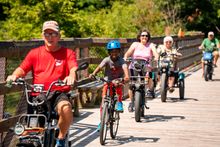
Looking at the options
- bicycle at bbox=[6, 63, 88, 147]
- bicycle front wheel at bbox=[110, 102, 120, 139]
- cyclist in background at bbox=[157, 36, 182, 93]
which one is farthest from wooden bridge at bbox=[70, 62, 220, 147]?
bicycle at bbox=[6, 63, 88, 147]

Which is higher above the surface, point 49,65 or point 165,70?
point 49,65

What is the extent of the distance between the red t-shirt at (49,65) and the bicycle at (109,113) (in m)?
1.89

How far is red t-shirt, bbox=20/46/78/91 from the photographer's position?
19.2 feet

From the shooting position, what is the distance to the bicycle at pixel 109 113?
25.2ft

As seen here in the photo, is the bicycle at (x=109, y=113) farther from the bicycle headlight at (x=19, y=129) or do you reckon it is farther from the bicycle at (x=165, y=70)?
the bicycle at (x=165, y=70)

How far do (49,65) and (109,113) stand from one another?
2.20m

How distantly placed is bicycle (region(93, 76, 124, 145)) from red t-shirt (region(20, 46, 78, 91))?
6.19 ft

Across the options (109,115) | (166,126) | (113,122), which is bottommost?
(166,126)

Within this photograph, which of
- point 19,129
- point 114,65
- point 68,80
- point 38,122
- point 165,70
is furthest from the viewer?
point 165,70

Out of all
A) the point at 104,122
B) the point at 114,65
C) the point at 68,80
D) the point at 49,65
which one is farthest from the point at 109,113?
the point at 68,80

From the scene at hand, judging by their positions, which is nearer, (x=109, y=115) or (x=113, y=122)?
(x=109, y=115)

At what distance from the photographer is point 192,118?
35.0ft

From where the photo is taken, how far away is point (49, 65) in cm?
587

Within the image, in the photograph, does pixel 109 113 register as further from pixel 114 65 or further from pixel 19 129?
pixel 19 129
